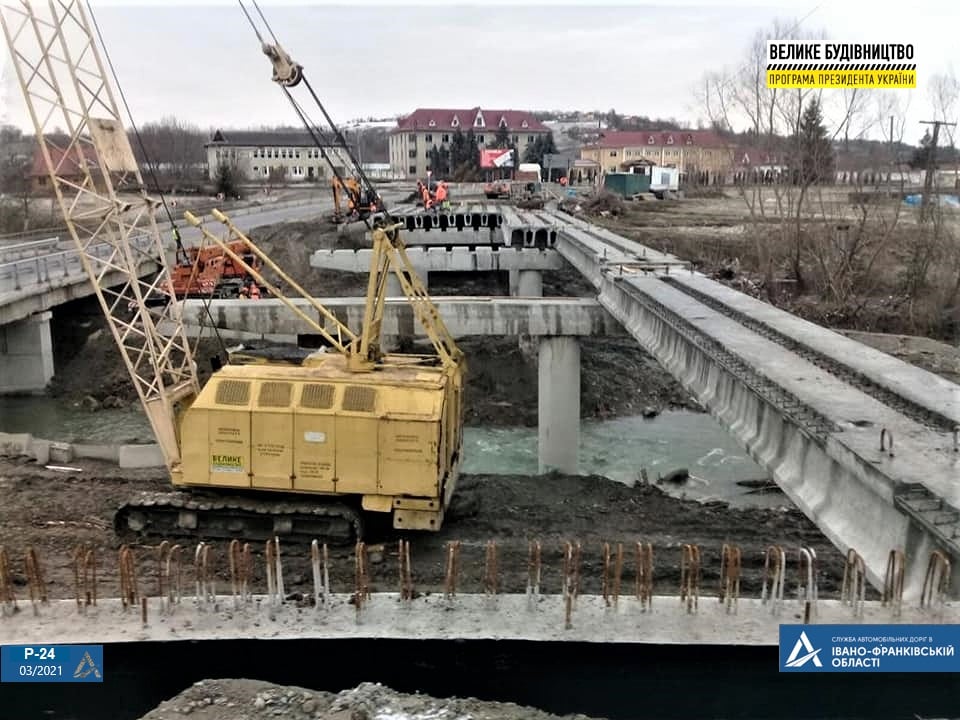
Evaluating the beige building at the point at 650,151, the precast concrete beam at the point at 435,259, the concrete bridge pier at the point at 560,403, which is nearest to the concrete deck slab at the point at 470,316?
the concrete bridge pier at the point at 560,403

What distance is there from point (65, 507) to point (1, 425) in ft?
42.5

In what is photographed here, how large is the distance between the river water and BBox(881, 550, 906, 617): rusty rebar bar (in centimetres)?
1254

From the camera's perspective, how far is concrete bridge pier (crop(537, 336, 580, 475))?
23.1 m

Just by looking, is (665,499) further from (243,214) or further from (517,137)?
(517,137)

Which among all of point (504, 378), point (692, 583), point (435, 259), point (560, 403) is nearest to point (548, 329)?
point (560, 403)

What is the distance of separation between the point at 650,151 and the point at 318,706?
3626 inches

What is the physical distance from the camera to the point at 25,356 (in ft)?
93.1

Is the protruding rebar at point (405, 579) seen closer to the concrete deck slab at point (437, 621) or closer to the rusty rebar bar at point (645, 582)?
the concrete deck slab at point (437, 621)

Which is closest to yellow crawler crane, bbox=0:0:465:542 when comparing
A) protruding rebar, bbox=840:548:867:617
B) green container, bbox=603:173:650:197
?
protruding rebar, bbox=840:548:867:617

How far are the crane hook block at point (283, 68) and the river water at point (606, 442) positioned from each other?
1213 cm

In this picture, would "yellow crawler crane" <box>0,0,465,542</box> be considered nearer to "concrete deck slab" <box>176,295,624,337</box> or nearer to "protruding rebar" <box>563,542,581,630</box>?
"protruding rebar" <box>563,542,581,630</box>

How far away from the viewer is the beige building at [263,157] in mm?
56125

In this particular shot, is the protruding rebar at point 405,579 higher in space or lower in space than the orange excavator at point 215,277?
lower

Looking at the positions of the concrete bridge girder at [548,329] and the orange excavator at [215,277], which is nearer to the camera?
the concrete bridge girder at [548,329]
